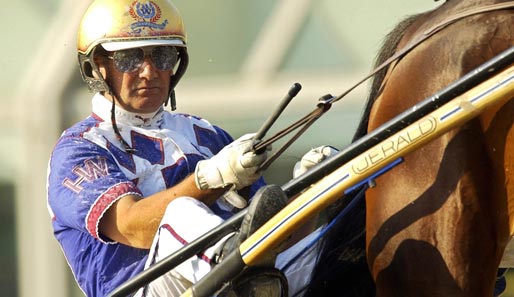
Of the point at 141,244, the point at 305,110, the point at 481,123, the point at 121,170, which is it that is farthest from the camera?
the point at 305,110

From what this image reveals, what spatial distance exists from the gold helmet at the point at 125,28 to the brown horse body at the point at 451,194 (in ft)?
3.13

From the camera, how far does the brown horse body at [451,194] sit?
2.54 meters

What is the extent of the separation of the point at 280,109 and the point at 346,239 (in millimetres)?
462

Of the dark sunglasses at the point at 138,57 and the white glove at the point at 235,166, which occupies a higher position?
the dark sunglasses at the point at 138,57

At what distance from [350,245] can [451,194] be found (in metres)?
0.47

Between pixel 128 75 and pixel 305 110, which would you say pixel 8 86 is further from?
pixel 128 75

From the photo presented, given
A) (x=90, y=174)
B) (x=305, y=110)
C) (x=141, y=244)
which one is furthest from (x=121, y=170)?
(x=305, y=110)

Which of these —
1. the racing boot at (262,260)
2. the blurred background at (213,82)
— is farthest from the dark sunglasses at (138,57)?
the blurred background at (213,82)

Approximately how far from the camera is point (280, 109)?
2.68 m

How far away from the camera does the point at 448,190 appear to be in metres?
2.54

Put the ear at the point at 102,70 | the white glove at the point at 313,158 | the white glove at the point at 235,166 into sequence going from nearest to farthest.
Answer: the white glove at the point at 235,166 → the white glove at the point at 313,158 → the ear at the point at 102,70

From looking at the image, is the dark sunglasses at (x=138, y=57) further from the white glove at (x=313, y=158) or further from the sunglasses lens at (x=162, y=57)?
the white glove at (x=313, y=158)

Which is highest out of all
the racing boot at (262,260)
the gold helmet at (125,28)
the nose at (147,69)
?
the gold helmet at (125,28)

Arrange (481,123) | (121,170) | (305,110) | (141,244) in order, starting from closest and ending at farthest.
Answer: (481,123) → (141,244) → (121,170) → (305,110)
